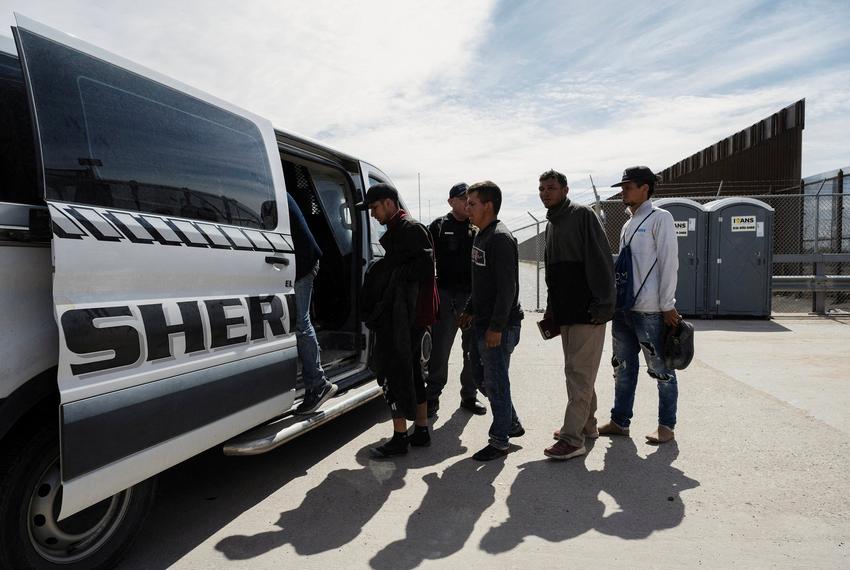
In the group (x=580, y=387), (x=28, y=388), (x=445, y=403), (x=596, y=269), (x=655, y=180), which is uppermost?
(x=655, y=180)

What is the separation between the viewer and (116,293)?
2.34 metres

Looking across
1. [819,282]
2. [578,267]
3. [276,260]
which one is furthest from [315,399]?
[819,282]

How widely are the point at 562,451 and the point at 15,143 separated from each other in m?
3.37

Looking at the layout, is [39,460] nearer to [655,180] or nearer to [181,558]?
[181,558]

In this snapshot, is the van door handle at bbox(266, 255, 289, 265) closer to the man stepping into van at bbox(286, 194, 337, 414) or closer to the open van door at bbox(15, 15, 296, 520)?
the open van door at bbox(15, 15, 296, 520)

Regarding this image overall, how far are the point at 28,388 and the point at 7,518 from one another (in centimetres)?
46

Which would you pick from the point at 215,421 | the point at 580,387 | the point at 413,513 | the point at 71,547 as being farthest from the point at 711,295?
the point at 71,547

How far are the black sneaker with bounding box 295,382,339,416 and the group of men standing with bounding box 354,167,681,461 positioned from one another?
36 cm

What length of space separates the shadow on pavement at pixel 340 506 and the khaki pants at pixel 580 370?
0.77 metres

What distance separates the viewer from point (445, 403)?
5.37 metres

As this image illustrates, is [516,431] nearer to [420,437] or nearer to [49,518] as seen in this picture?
[420,437]

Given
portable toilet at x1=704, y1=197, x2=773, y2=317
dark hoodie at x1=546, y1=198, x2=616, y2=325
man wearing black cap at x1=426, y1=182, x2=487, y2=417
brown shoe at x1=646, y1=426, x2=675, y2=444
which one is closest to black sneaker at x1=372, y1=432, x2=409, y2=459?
man wearing black cap at x1=426, y1=182, x2=487, y2=417

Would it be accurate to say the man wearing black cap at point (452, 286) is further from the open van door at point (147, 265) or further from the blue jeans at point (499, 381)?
the open van door at point (147, 265)

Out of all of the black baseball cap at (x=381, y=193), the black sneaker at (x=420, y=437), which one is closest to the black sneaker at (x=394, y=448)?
the black sneaker at (x=420, y=437)
